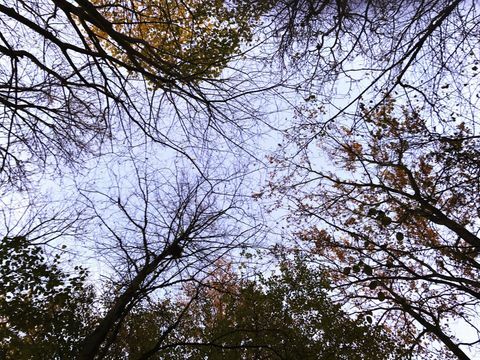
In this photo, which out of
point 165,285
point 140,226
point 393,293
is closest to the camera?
point 165,285

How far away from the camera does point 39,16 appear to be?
4590 mm

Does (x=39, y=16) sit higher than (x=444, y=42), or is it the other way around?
(x=444, y=42)

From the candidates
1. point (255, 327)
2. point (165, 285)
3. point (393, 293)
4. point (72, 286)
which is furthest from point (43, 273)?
point (393, 293)

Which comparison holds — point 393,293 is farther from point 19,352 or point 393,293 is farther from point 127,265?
point 19,352

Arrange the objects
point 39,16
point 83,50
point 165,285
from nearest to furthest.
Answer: point 83,50 → point 39,16 → point 165,285

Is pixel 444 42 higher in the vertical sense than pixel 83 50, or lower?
higher

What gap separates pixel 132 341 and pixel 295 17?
842cm

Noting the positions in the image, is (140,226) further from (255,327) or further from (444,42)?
(444,42)

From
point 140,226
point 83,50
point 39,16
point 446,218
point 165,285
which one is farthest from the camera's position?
point 140,226

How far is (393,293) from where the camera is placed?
344 inches

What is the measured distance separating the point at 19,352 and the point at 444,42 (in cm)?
897

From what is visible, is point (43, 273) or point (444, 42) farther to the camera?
point (43, 273)

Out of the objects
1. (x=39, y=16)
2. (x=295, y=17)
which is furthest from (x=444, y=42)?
(x=39, y=16)

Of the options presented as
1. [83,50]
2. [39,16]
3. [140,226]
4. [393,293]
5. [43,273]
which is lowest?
[43,273]
